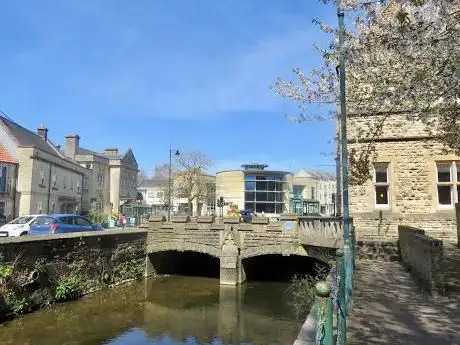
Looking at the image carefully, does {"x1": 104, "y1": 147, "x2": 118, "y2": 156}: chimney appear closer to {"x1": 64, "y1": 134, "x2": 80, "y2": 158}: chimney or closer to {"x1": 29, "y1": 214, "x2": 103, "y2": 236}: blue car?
{"x1": 64, "y1": 134, "x2": 80, "y2": 158}: chimney

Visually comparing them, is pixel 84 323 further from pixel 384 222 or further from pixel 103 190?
pixel 103 190

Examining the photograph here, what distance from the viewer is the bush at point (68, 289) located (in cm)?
1521

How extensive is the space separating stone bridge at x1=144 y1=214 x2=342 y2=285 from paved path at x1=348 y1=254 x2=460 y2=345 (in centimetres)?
810

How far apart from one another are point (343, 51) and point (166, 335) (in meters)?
9.39

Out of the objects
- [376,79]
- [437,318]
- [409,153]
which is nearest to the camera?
[437,318]

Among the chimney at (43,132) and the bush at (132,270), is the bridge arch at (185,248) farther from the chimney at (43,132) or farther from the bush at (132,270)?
the chimney at (43,132)

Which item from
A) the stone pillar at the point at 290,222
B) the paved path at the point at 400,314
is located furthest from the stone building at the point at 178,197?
the paved path at the point at 400,314

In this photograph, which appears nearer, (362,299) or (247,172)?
(362,299)

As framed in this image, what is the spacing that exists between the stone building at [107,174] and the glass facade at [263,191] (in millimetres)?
18044

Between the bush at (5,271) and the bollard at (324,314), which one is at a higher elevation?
the bollard at (324,314)

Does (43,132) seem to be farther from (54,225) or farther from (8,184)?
(54,225)

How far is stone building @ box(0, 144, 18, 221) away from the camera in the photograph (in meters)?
35.6

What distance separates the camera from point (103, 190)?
5700 centimetres

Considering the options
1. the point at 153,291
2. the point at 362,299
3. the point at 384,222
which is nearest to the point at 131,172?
the point at 153,291
